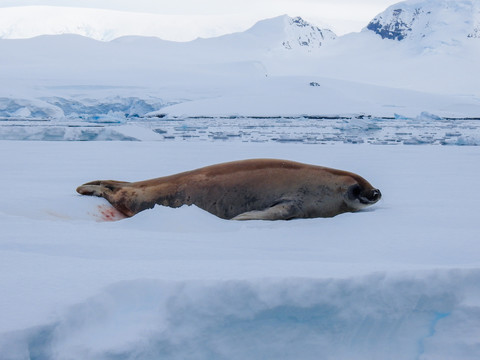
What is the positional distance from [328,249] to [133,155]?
188 inches

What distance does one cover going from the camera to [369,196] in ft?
10.1

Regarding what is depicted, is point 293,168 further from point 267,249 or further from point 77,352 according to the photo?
point 77,352

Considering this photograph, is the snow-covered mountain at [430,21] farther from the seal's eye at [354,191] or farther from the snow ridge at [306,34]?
the seal's eye at [354,191]

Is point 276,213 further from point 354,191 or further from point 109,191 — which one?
point 109,191

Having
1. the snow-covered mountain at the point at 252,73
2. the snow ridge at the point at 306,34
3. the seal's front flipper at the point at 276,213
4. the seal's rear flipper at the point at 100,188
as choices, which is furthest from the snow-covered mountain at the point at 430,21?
the seal's front flipper at the point at 276,213

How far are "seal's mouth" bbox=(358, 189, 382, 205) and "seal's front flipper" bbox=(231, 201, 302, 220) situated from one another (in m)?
0.36

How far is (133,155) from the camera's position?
6594 millimetres

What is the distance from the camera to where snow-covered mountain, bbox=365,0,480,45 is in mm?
78688

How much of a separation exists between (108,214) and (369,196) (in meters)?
1.26

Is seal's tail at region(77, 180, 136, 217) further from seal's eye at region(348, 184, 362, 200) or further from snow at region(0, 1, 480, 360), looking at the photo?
seal's eye at region(348, 184, 362, 200)

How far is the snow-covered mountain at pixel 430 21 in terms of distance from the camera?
78.7 metres

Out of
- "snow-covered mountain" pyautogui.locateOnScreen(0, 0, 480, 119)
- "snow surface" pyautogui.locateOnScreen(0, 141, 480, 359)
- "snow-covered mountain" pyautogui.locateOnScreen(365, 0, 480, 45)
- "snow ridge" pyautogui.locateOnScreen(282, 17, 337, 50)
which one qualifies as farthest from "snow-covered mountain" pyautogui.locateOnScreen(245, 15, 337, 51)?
"snow surface" pyautogui.locateOnScreen(0, 141, 480, 359)

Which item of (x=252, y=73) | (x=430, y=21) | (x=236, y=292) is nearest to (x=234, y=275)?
(x=236, y=292)

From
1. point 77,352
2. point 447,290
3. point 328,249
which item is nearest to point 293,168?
point 328,249
